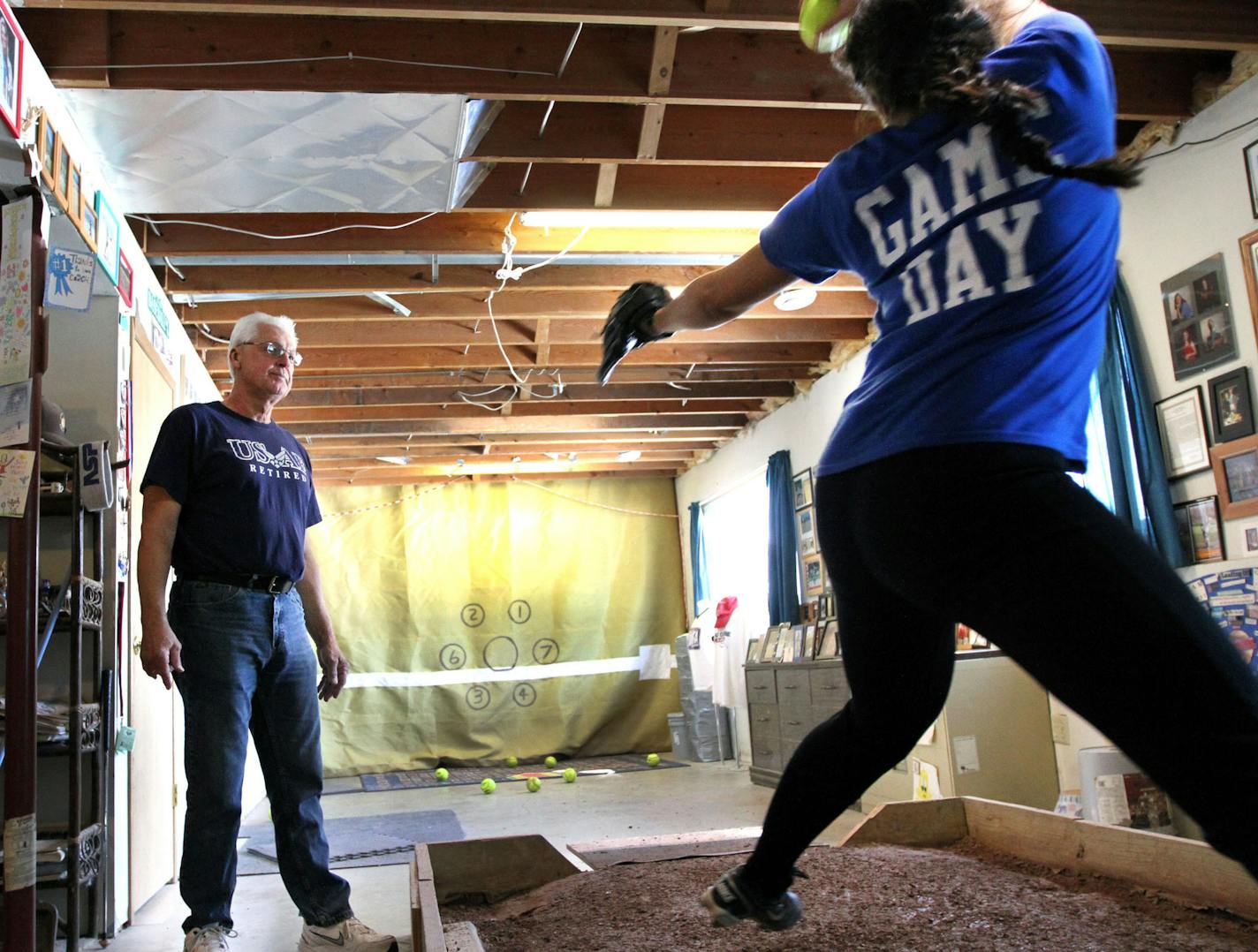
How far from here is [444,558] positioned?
987cm

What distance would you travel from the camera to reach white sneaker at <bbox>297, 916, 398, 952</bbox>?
232 centimetres

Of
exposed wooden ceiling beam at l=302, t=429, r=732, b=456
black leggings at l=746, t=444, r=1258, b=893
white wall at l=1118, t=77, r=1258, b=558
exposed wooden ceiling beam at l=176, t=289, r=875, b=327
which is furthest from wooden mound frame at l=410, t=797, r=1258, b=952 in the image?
exposed wooden ceiling beam at l=302, t=429, r=732, b=456

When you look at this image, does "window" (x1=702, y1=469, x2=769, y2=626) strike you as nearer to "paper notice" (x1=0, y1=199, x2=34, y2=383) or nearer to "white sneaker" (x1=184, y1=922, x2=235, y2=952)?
"white sneaker" (x1=184, y1=922, x2=235, y2=952)

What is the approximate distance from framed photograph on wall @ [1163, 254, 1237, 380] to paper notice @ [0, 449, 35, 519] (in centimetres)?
361

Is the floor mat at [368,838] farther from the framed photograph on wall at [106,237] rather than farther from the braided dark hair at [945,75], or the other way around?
the braided dark hair at [945,75]

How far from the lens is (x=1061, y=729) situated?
4746 mm

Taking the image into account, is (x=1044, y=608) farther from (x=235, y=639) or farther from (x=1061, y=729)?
(x=1061, y=729)

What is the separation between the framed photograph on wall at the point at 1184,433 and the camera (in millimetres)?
3727

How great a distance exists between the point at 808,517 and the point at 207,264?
4.15m

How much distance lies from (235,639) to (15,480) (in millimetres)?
634

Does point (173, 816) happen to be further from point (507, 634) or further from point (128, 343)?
point (507, 634)

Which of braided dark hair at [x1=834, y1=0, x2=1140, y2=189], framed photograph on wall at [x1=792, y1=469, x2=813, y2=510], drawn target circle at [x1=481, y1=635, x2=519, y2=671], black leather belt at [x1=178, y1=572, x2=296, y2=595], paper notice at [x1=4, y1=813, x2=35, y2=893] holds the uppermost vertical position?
framed photograph on wall at [x1=792, y1=469, x2=813, y2=510]

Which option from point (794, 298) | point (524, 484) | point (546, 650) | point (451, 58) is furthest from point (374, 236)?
point (546, 650)

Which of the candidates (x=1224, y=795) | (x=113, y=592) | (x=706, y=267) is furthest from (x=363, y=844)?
(x=1224, y=795)
